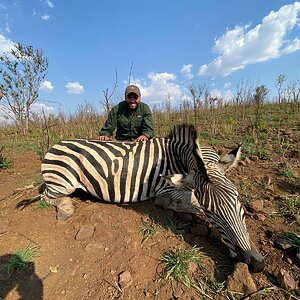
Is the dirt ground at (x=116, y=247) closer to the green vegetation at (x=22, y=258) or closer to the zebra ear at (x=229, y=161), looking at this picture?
the green vegetation at (x=22, y=258)

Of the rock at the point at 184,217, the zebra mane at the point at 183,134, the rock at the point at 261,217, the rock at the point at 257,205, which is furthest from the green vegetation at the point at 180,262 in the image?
the zebra mane at the point at 183,134

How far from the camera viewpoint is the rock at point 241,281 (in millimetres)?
1544

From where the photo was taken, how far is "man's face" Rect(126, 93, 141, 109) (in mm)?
3959

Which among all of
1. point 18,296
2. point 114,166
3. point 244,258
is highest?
point 114,166

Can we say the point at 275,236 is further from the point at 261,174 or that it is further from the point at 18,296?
the point at 18,296

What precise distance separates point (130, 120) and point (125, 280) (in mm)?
2828

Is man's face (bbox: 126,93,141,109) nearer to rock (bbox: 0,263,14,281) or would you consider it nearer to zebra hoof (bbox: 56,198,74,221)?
zebra hoof (bbox: 56,198,74,221)

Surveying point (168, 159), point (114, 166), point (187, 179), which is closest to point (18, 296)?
point (114, 166)

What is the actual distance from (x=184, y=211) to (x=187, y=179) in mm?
656

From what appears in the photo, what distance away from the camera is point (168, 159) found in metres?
2.71

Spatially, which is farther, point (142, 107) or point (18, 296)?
point (142, 107)

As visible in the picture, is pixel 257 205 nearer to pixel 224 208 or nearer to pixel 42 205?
pixel 224 208

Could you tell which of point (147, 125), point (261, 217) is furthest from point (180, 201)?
point (147, 125)

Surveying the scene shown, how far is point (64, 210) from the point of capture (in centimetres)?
264
